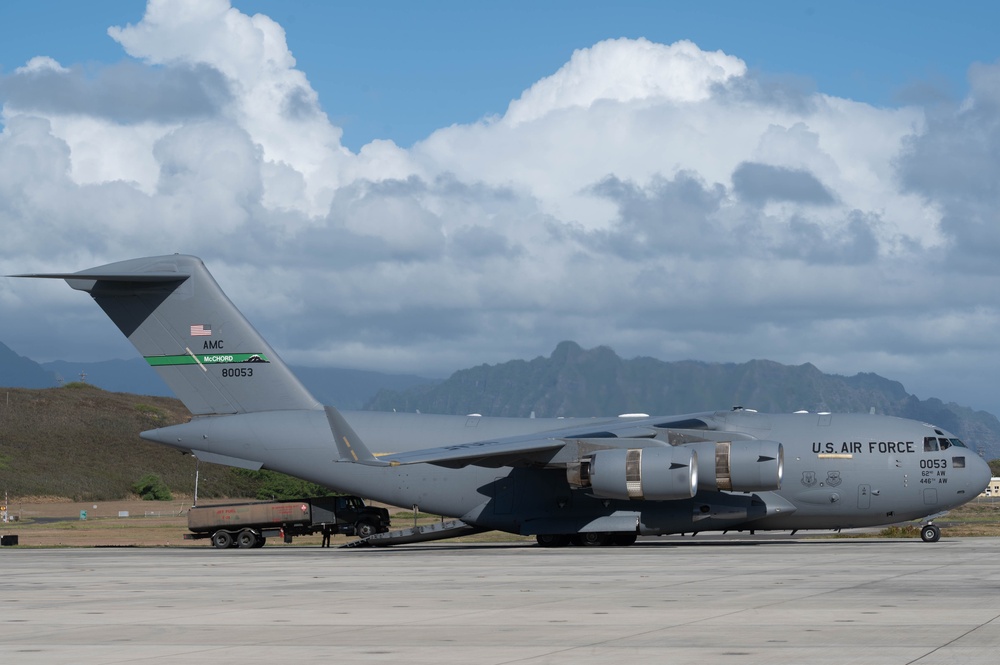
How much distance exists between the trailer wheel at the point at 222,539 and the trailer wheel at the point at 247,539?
12.2 inches

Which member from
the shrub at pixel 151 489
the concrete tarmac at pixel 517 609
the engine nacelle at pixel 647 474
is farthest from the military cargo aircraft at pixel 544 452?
the shrub at pixel 151 489

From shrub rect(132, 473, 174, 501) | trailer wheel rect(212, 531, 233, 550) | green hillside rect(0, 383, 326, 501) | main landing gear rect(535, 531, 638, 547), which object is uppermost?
green hillside rect(0, 383, 326, 501)

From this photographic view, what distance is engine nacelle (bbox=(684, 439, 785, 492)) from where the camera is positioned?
2886 cm

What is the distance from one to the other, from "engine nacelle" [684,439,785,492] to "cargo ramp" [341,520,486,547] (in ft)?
21.3

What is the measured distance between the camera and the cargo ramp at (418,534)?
3241 cm

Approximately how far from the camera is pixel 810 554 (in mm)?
26547

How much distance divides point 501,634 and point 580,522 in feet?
58.9

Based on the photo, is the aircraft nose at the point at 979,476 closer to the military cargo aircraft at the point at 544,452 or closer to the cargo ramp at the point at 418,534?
the military cargo aircraft at the point at 544,452

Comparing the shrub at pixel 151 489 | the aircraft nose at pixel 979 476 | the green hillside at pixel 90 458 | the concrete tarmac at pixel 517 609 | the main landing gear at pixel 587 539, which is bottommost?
the concrete tarmac at pixel 517 609

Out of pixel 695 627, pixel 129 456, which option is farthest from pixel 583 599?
pixel 129 456

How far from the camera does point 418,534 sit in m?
32.7

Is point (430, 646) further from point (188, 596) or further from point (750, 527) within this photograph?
point (750, 527)

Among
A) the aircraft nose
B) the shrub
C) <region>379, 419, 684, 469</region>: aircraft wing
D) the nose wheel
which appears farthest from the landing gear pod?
the shrub

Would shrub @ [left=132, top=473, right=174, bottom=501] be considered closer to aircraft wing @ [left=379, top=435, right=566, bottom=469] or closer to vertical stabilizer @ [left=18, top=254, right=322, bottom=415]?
vertical stabilizer @ [left=18, top=254, right=322, bottom=415]
